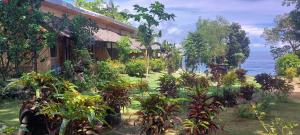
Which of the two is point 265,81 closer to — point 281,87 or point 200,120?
point 281,87

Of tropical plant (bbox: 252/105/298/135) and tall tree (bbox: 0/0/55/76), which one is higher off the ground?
tall tree (bbox: 0/0/55/76)

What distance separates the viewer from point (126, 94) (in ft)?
29.3

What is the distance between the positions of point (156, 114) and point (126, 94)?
2.07 metres

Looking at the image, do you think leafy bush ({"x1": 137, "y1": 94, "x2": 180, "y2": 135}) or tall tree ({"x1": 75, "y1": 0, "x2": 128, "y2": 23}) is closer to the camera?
leafy bush ({"x1": 137, "y1": 94, "x2": 180, "y2": 135})

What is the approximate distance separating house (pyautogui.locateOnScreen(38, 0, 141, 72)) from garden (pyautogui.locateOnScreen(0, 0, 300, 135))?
1.58 metres

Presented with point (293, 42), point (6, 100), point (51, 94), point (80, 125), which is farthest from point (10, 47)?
point (293, 42)

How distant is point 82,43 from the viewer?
23.0 m

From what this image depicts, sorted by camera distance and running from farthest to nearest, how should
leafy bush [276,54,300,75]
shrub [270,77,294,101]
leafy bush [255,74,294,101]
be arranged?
leafy bush [276,54,300,75] → leafy bush [255,74,294,101] → shrub [270,77,294,101]

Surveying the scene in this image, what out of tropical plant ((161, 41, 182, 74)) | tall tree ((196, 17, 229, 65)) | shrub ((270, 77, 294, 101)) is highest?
tall tree ((196, 17, 229, 65))

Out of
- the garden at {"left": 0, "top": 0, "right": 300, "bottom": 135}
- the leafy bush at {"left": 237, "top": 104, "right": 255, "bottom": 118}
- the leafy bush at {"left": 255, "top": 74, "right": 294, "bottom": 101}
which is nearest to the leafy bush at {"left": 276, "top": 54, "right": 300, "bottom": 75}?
the garden at {"left": 0, "top": 0, "right": 300, "bottom": 135}

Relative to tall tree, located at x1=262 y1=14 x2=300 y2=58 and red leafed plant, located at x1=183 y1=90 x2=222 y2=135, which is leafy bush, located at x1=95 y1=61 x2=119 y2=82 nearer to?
red leafed plant, located at x1=183 y1=90 x2=222 y2=135

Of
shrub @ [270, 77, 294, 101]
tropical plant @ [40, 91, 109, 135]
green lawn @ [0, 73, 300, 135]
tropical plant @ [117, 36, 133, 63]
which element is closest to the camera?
tropical plant @ [40, 91, 109, 135]

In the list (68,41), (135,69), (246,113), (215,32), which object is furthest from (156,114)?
(215,32)

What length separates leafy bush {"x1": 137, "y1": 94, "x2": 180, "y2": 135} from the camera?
7.01 meters
